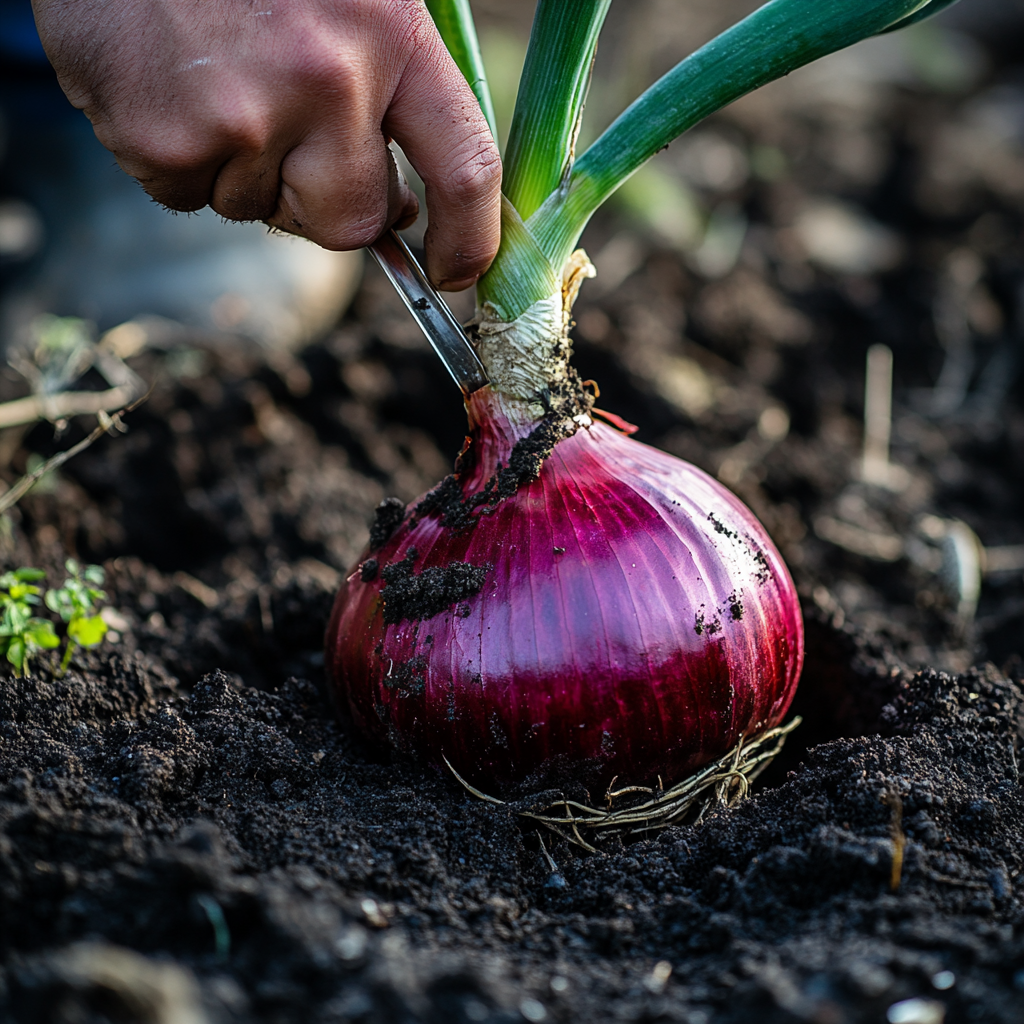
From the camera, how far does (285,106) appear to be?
3.88 feet

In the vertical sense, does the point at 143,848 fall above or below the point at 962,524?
above

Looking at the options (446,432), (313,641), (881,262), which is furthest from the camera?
(881,262)

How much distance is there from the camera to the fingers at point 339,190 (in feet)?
4.07

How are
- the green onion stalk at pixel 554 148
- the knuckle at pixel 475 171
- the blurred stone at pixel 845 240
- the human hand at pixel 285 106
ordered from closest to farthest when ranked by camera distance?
the human hand at pixel 285 106 → the knuckle at pixel 475 171 → the green onion stalk at pixel 554 148 → the blurred stone at pixel 845 240

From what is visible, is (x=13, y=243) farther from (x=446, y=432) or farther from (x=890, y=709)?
(x=890, y=709)

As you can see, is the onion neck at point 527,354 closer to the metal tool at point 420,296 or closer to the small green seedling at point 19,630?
the metal tool at point 420,296

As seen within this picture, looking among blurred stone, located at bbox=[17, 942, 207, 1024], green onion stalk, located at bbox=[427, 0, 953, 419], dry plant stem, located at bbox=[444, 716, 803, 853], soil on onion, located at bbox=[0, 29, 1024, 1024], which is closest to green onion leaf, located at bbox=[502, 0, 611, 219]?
green onion stalk, located at bbox=[427, 0, 953, 419]

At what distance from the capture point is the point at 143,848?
1.07 meters

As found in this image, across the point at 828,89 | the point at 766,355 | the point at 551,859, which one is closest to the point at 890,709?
the point at 551,859

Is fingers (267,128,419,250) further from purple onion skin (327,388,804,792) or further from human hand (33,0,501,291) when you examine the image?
purple onion skin (327,388,804,792)

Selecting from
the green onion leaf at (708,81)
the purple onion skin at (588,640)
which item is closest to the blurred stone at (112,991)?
the purple onion skin at (588,640)

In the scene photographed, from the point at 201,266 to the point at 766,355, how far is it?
2208mm

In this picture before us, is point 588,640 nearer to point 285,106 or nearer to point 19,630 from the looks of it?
point 285,106

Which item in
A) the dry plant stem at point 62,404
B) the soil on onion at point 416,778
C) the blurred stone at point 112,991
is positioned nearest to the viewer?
the blurred stone at point 112,991
